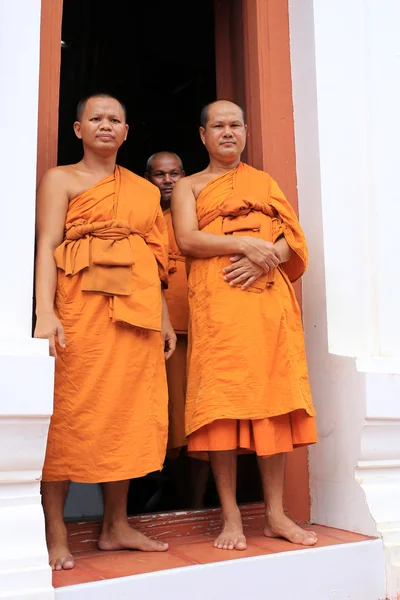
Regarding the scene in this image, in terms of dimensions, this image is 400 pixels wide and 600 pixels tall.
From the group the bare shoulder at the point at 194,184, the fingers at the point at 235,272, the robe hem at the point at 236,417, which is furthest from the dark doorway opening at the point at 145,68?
the robe hem at the point at 236,417

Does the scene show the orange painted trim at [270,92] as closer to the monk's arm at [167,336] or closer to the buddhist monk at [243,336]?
the buddhist monk at [243,336]

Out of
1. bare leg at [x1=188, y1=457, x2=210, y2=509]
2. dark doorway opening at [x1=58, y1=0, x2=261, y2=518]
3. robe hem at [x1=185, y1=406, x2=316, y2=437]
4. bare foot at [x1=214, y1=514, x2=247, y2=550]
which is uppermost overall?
dark doorway opening at [x1=58, y1=0, x2=261, y2=518]

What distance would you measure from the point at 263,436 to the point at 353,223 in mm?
1353

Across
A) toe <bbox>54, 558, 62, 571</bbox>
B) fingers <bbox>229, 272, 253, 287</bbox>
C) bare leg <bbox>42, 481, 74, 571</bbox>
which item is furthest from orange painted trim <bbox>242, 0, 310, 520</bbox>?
toe <bbox>54, 558, 62, 571</bbox>

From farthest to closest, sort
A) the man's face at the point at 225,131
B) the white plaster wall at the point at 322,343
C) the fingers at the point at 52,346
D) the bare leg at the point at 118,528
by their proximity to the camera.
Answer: the man's face at the point at 225,131 → the white plaster wall at the point at 322,343 → the bare leg at the point at 118,528 → the fingers at the point at 52,346

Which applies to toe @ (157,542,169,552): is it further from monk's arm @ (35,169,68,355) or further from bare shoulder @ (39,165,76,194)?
bare shoulder @ (39,165,76,194)

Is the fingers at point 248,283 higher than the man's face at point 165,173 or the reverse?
the reverse

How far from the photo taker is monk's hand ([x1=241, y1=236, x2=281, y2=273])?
3359 millimetres

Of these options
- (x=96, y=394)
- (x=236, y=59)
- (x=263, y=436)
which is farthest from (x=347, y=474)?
(x=236, y=59)

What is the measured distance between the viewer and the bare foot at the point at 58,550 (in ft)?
9.27

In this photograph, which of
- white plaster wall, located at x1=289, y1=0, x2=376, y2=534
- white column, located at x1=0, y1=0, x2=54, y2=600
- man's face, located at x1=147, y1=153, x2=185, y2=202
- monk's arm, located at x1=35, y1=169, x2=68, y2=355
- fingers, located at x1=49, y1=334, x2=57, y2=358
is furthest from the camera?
man's face, located at x1=147, y1=153, x2=185, y2=202

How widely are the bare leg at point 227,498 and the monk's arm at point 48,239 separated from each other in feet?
3.11

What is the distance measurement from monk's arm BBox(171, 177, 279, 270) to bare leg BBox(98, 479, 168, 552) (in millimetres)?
1138

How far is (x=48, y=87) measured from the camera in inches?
137
